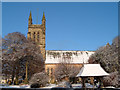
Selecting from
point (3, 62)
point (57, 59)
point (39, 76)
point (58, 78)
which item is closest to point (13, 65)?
point (3, 62)

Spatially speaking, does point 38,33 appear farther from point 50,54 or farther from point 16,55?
point 16,55

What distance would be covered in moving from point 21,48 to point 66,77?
2047 centimetres

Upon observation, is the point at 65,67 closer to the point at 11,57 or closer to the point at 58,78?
the point at 58,78

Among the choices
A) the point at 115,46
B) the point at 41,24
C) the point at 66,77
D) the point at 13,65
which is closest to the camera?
the point at 115,46

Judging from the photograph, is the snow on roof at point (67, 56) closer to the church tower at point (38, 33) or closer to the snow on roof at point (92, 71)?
the church tower at point (38, 33)

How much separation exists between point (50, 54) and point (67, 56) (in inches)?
273

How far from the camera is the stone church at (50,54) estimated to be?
6725cm

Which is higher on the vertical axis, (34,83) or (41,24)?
(41,24)

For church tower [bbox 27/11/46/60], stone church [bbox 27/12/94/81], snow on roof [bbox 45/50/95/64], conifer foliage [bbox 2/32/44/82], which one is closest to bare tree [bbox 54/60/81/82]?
stone church [bbox 27/12/94/81]

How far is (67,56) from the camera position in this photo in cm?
6969

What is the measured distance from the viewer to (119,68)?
33875 mm

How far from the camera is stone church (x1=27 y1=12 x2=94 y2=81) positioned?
67.2 m

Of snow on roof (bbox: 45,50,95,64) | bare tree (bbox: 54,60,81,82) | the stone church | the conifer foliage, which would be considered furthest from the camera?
snow on roof (bbox: 45,50,95,64)

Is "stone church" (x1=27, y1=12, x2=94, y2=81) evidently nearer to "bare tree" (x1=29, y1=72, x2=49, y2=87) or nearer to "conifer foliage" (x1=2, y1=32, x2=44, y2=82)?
"conifer foliage" (x1=2, y1=32, x2=44, y2=82)
